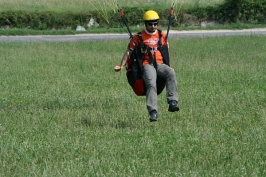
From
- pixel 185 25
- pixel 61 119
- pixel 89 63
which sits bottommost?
pixel 185 25

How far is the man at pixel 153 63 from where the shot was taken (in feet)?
31.0

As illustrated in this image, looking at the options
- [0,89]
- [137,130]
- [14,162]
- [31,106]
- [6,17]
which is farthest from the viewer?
[6,17]

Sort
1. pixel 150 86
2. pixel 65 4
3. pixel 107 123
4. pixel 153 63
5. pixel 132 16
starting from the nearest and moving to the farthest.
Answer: pixel 150 86, pixel 153 63, pixel 107 123, pixel 132 16, pixel 65 4

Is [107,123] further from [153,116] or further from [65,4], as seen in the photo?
[65,4]

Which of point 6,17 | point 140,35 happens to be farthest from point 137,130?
point 6,17

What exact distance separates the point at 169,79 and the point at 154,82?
26 centimetres

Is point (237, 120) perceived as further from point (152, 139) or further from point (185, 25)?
point (185, 25)

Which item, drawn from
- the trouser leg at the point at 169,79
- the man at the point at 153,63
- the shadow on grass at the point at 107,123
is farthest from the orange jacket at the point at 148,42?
the shadow on grass at the point at 107,123

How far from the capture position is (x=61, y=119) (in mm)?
10273

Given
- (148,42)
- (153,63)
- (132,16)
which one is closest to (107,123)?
(153,63)

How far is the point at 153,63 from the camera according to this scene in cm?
964

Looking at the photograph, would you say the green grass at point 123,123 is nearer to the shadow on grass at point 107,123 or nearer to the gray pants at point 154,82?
the shadow on grass at point 107,123

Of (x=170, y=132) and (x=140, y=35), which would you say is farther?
(x=140, y=35)

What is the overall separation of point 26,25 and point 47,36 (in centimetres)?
429
